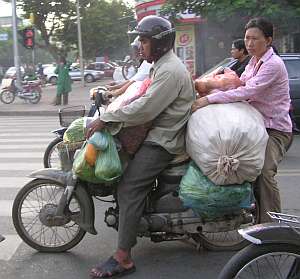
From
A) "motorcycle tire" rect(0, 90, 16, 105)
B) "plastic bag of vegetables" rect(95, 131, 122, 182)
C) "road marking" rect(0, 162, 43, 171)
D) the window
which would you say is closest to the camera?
"plastic bag of vegetables" rect(95, 131, 122, 182)

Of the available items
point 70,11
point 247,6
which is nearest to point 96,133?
point 247,6

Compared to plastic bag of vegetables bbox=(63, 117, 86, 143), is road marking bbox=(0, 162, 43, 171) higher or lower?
lower

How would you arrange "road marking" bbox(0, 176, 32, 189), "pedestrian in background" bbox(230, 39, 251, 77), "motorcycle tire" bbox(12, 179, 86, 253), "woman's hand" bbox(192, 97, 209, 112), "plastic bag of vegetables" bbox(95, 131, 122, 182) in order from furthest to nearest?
"road marking" bbox(0, 176, 32, 189), "pedestrian in background" bbox(230, 39, 251, 77), "motorcycle tire" bbox(12, 179, 86, 253), "woman's hand" bbox(192, 97, 209, 112), "plastic bag of vegetables" bbox(95, 131, 122, 182)

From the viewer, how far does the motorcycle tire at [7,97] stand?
20375mm

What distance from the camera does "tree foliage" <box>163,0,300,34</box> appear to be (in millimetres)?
14680

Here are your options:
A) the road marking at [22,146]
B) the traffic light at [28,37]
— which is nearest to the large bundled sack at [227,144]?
the road marking at [22,146]

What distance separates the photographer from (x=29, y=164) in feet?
26.0

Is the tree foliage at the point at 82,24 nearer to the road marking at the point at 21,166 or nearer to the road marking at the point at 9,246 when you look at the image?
the road marking at the point at 21,166

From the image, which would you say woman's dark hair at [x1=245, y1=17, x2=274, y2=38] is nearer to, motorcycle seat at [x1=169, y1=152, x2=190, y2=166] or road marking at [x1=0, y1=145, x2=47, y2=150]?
motorcycle seat at [x1=169, y1=152, x2=190, y2=166]

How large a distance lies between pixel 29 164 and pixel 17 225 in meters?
3.60

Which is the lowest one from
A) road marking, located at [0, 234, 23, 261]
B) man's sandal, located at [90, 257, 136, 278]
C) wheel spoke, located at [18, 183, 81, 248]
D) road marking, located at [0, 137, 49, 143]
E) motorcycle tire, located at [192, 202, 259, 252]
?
road marking, located at [0, 137, 49, 143]

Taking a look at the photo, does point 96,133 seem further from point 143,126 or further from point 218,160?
point 218,160

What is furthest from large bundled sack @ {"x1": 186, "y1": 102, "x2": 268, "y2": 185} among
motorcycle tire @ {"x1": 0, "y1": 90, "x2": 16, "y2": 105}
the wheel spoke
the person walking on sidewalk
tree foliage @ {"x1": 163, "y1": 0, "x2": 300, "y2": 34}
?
motorcycle tire @ {"x1": 0, "y1": 90, "x2": 16, "y2": 105}

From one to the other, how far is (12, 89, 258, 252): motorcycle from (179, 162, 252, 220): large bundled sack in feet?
0.47
